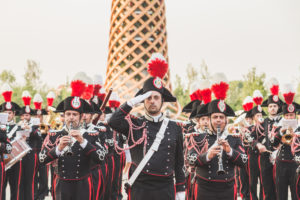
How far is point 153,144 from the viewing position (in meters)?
4.71

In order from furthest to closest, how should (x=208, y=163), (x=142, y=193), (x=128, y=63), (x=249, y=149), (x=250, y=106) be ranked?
(x=128, y=63)
(x=250, y=106)
(x=249, y=149)
(x=208, y=163)
(x=142, y=193)

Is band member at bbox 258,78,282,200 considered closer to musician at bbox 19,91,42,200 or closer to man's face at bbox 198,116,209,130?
man's face at bbox 198,116,209,130

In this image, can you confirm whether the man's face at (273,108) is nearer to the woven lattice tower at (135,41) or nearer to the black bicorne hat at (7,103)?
the black bicorne hat at (7,103)

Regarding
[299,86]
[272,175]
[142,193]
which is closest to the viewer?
[142,193]

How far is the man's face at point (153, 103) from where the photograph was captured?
188 inches

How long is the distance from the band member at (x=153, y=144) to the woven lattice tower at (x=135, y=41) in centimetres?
950

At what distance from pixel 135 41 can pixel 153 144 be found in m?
10.4

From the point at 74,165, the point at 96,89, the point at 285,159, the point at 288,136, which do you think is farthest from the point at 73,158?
the point at 285,159

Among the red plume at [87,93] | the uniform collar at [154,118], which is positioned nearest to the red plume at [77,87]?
the red plume at [87,93]

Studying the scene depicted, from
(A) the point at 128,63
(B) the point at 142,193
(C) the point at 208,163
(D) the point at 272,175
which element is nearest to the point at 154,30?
(A) the point at 128,63

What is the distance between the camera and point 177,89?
30844 millimetres

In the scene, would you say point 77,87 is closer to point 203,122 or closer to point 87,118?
point 87,118

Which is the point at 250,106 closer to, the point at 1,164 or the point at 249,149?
the point at 249,149

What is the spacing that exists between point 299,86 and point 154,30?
1647 centimetres
